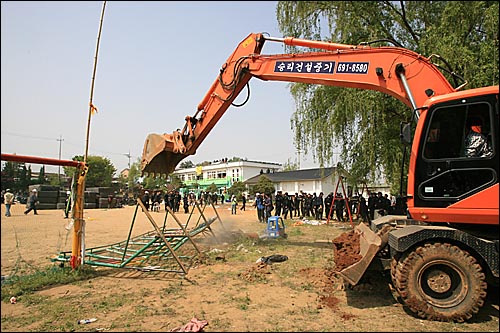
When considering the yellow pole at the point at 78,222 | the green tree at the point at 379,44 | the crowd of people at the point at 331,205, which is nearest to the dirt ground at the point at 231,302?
the yellow pole at the point at 78,222

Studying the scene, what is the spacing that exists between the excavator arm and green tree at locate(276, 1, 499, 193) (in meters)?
4.92

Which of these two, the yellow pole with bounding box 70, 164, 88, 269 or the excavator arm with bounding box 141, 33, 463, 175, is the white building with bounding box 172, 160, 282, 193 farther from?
the yellow pole with bounding box 70, 164, 88, 269

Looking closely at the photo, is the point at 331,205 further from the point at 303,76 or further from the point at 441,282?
the point at 441,282

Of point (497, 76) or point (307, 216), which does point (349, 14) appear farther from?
point (307, 216)

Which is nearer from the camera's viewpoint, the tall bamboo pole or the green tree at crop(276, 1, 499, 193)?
the tall bamboo pole

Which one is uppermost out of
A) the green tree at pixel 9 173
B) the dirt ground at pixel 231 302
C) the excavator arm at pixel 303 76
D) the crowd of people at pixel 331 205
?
the excavator arm at pixel 303 76

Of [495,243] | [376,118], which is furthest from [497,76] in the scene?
Result: [495,243]

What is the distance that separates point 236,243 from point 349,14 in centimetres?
947

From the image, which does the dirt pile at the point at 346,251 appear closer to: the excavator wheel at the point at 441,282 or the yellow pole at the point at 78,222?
the excavator wheel at the point at 441,282

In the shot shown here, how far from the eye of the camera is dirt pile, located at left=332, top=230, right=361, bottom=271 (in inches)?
231

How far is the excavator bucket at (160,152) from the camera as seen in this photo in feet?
29.0

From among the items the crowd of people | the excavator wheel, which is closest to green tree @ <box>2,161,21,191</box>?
the excavator wheel

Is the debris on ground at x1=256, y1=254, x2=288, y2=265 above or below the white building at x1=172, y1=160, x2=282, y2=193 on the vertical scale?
below

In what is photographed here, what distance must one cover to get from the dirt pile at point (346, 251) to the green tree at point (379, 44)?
6368 millimetres
